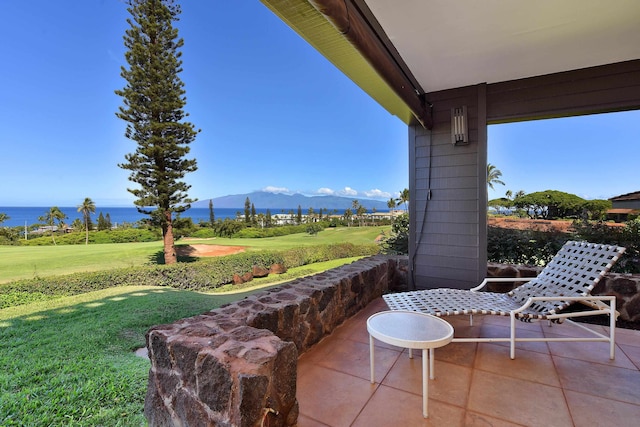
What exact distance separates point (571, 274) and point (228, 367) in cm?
279

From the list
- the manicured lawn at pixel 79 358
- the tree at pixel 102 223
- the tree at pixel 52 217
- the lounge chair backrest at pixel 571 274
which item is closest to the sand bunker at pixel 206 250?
the tree at pixel 102 223

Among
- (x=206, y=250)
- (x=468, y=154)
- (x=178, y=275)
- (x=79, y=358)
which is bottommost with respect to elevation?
(x=178, y=275)

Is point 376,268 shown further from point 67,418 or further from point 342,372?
point 67,418

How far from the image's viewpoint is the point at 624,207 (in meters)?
4.00

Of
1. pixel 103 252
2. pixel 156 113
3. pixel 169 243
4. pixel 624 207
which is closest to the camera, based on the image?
pixel 624 207

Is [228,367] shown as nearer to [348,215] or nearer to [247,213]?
[348,215]

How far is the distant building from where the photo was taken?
3.90 metres

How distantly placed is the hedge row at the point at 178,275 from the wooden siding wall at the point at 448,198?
20.9 ft

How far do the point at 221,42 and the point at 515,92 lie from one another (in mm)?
15763

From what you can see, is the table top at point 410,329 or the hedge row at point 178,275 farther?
the hedge row at point 178,275

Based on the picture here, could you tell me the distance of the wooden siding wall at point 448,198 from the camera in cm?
316

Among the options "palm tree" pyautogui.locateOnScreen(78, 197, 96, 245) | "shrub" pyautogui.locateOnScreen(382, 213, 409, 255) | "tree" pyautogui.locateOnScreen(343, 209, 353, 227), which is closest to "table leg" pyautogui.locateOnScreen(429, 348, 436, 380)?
"shrub" pyautogui.locateOnScreen(382, 213, 409, 255)

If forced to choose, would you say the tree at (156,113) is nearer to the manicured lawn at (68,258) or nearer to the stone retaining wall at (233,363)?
the manicured lawn at (68,258)

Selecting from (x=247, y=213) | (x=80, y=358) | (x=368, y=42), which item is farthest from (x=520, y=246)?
(x=247, y=213)
